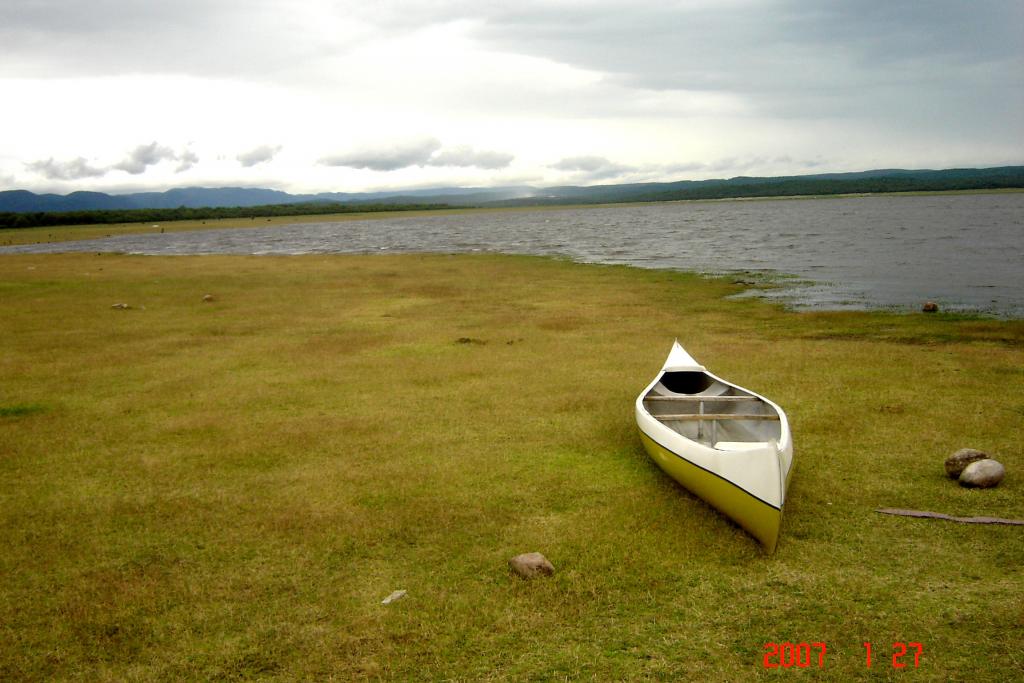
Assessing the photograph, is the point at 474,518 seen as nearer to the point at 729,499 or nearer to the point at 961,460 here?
the point at 729,499

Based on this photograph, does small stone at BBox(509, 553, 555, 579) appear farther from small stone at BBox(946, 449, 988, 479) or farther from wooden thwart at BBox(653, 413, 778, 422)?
small stone at BBox(946, 449, 988, 479)

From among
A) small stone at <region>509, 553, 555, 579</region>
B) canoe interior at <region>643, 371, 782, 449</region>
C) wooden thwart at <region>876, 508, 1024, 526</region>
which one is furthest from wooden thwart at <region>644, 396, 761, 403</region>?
small stone at <region>509, 553, 555, 579</region>

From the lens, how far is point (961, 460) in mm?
10000

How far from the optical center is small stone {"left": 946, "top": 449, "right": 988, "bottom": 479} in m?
9.95

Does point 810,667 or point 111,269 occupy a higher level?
point 111,269

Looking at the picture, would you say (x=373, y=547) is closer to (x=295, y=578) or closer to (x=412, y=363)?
(x=295, y=578)

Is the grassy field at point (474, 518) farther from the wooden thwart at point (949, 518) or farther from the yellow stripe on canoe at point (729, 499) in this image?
the yellow stripe on canoe at point (729, 499)

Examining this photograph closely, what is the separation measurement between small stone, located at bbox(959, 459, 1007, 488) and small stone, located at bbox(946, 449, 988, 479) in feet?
0.74

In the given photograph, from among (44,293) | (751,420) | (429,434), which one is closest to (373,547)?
(429,434)

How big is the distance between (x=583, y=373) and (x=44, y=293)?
2921cm

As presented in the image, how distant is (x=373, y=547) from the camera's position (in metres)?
8.52
